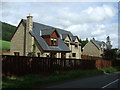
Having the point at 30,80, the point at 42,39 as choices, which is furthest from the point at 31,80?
the point at 42,39

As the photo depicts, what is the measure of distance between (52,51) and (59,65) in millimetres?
13893

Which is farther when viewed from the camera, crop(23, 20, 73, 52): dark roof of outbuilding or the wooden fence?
crop(23, 20, 73, 52): dark roof of outbuilding

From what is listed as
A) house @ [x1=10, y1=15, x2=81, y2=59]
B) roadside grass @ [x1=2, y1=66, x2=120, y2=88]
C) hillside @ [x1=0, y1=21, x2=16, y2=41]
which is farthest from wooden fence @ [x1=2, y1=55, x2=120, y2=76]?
hillside @ [x1=0, y1=21, x2=16, y2=41]

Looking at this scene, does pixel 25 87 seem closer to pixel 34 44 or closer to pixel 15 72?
pixel 15 72

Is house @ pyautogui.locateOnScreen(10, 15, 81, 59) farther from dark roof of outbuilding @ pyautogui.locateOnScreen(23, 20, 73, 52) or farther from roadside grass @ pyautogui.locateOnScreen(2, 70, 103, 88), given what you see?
roadside grass @ pyautogui.locateOnScreen(2, 70, 103, 88)

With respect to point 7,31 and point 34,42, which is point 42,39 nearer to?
point 34,42

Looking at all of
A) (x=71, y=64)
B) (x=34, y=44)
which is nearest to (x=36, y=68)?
(x=71, y=64)

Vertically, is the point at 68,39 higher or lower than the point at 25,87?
higher

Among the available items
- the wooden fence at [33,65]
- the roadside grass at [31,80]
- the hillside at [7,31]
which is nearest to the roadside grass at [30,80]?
the roadside grass at [31,80]

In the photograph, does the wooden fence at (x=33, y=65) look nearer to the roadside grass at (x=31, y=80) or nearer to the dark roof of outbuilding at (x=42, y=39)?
the roadside grass at (x=31, y=80)

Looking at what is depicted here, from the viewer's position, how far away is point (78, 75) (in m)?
18.2

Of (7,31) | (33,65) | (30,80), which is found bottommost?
(30,80)

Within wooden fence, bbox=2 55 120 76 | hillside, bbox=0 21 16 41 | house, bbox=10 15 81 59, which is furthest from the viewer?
hillside, bbox=0 21 16 41

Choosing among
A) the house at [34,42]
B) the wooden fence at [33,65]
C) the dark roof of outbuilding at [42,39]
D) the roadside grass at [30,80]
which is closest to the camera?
the roadside grass at [30,80]
